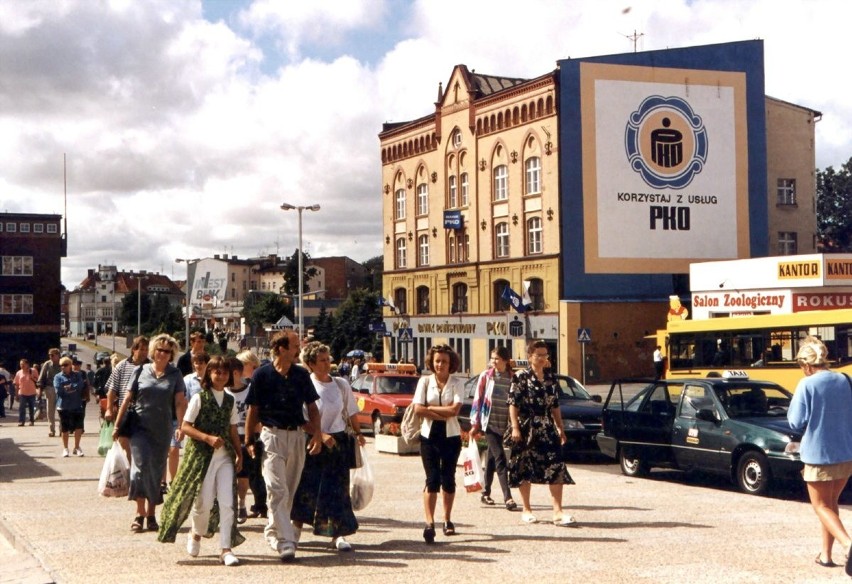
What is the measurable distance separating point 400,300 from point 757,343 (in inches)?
1735

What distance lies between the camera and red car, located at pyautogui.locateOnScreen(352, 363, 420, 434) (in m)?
24.3

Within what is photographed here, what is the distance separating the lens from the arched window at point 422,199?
2686 inches

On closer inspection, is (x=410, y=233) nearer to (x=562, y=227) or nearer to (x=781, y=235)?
(x=562, y=227)

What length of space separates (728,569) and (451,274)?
186 feet

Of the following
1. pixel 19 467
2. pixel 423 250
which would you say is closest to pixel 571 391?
pixel 19 467

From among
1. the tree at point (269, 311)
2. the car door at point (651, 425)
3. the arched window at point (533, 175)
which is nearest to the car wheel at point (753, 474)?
the car door at point (651, 425)

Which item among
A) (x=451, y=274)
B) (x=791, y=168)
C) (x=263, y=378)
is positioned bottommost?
(x=263, y=378)

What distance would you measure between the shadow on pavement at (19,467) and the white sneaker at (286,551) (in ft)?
26.1

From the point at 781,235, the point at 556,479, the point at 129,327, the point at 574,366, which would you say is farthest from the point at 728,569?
the point at 129,327

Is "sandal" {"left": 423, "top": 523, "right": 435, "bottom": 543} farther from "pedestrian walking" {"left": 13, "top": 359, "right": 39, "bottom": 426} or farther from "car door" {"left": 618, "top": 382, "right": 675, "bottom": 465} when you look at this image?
"pedestrian walking" {"left": 13, "top": 359, "right": 39, "bottom": 426}

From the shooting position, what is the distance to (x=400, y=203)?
71.4m

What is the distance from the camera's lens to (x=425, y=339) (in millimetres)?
68125

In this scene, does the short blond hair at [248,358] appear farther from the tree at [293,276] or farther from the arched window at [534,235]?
the tree at [293,276]

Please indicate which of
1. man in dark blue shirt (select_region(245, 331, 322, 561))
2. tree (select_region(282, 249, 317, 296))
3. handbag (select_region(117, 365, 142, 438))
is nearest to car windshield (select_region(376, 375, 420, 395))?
handbag (select_region(117, 365, 142, 438))
